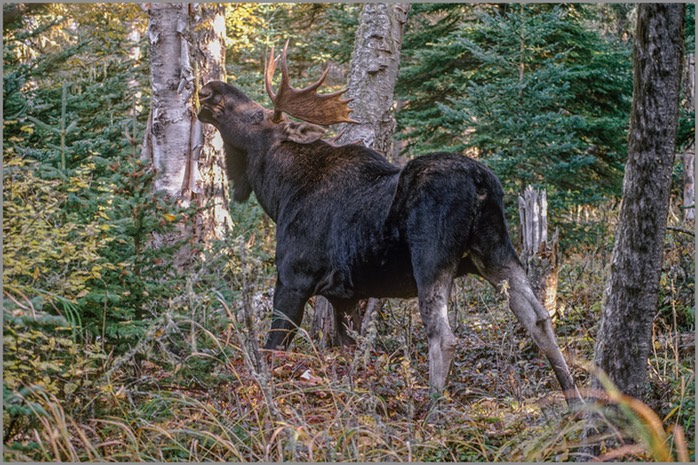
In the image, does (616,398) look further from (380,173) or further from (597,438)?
(380,173)

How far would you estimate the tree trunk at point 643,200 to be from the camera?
419cm

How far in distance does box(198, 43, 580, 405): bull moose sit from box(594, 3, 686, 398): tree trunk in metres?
0.75

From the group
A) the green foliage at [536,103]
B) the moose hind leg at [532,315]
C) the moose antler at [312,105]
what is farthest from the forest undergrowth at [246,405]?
the green foliage at [536,103]

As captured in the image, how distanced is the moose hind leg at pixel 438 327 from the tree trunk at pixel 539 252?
2286 mm

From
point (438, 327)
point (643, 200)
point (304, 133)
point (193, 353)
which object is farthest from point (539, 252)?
point (193, 353)

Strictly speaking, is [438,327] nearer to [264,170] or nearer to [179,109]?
[264,170]

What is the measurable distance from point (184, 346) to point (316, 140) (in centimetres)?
292

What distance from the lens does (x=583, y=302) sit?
8391 millimetres

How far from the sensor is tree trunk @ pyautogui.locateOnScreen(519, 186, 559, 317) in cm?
772

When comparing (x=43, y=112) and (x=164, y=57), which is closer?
(x=164, y=57)

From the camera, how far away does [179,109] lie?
24.9 ft

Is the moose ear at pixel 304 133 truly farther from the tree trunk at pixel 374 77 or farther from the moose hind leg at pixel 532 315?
the moose hind leg at pixel 532 315

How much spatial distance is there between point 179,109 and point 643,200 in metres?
4.85

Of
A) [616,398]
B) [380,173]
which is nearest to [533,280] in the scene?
[380,173]
